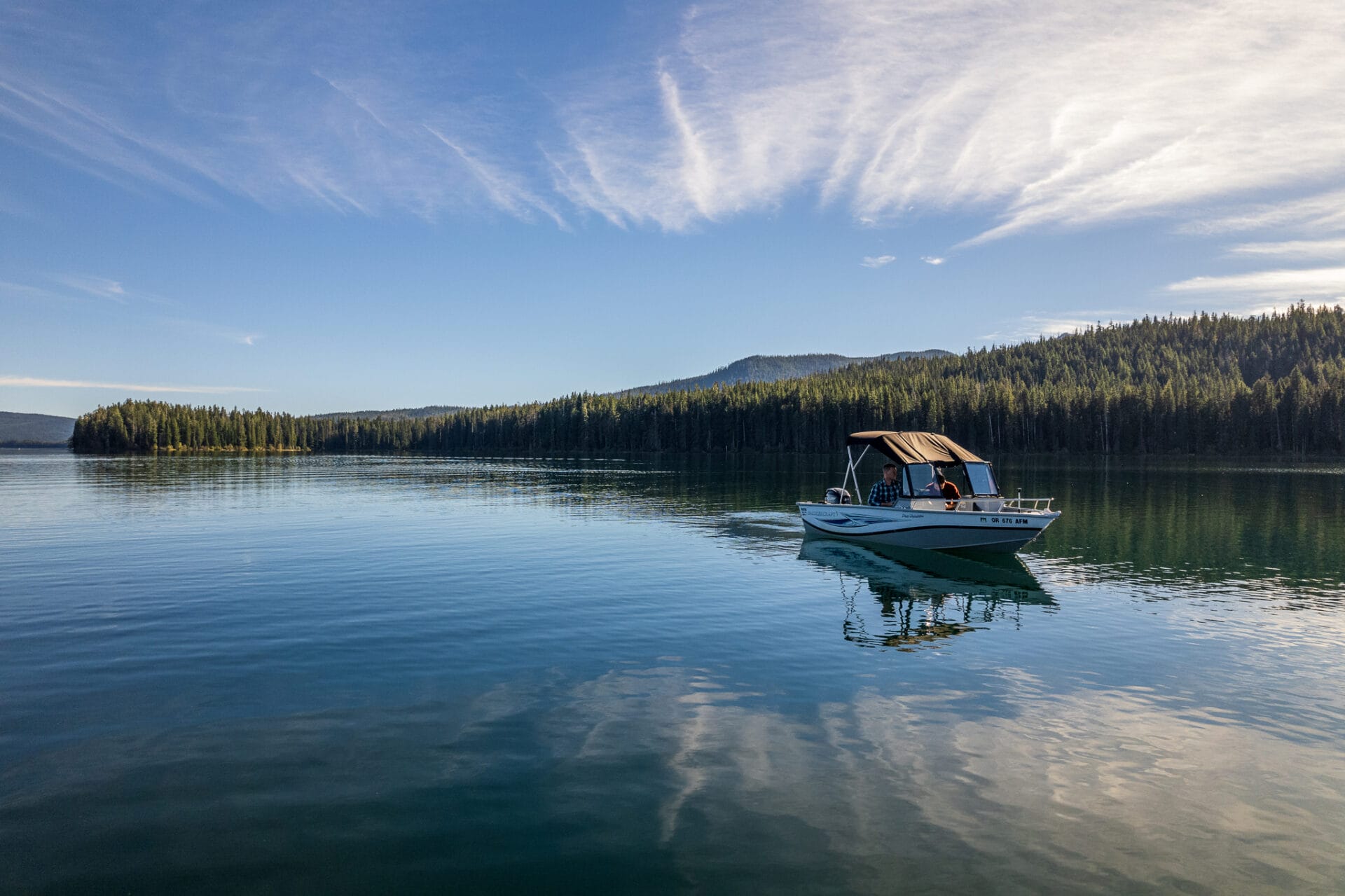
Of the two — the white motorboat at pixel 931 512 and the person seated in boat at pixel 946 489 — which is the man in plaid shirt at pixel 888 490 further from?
the person seated in boat at pixel 946 489

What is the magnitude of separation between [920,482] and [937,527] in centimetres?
313

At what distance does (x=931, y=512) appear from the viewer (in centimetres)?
3594

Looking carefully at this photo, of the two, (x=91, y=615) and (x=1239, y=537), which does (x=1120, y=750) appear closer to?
(x=91, y=615)

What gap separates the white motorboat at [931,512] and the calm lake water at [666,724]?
6.36ft

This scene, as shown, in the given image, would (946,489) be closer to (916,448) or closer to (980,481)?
(980,481)

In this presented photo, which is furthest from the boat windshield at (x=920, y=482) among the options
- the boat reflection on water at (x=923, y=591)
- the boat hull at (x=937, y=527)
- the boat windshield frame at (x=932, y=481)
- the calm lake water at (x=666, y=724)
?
the calm lake water at (x=666, y=724)

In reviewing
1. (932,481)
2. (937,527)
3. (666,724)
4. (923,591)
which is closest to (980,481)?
(932,481)

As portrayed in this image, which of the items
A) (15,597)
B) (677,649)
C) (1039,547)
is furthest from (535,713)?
(1039,547)

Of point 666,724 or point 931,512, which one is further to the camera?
point 931,512

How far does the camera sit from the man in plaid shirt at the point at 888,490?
39.3 m

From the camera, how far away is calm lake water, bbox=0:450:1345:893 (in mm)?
9656

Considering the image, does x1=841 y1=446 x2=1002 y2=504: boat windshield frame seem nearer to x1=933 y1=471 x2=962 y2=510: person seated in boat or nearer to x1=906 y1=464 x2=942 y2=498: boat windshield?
x1=906 y1=464 x2=942 y2=498: boat windshield

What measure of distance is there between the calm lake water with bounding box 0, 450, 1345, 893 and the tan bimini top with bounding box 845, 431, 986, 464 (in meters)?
6.03

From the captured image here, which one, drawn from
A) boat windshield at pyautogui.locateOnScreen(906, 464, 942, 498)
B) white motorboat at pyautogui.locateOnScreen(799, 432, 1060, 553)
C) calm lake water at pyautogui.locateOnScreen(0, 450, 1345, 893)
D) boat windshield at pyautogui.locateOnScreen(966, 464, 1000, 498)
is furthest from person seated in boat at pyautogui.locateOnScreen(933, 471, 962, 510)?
calm lake water at pyautogui.locateOnScreen(0, 450, 1345, 893)
